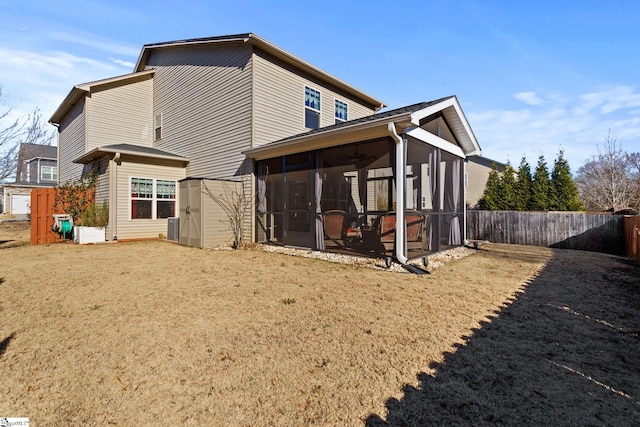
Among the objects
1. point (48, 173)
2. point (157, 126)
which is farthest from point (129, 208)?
point (48, 173)

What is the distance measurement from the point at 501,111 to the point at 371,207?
31.3 ft

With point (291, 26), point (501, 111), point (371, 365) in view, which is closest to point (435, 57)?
point (291, 26)

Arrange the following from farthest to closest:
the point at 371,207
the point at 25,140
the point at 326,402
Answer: the point at 25,140 → the point at 371,207 → the point at 326,402

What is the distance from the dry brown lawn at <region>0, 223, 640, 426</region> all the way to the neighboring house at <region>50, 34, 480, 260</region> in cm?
285

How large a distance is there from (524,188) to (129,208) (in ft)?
55.1

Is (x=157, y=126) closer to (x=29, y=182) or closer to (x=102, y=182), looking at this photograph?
(x=102, y=182)

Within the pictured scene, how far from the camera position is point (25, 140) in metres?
15.1

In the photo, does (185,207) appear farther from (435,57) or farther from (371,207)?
(435,57)

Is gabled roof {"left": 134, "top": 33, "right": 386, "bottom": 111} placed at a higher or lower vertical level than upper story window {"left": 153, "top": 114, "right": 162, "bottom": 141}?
higher

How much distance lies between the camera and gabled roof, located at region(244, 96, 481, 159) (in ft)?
20.5

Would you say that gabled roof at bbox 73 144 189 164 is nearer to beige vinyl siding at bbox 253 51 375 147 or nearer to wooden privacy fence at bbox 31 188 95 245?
wooden privacy fence at bbox 31 188 95 245

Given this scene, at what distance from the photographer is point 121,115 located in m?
13.2

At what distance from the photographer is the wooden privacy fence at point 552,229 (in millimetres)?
9484

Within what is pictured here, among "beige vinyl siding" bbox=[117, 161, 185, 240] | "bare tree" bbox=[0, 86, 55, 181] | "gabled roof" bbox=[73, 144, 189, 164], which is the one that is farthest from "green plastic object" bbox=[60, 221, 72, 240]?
"bare tree" bbox=[0, 86, 55, 181]
